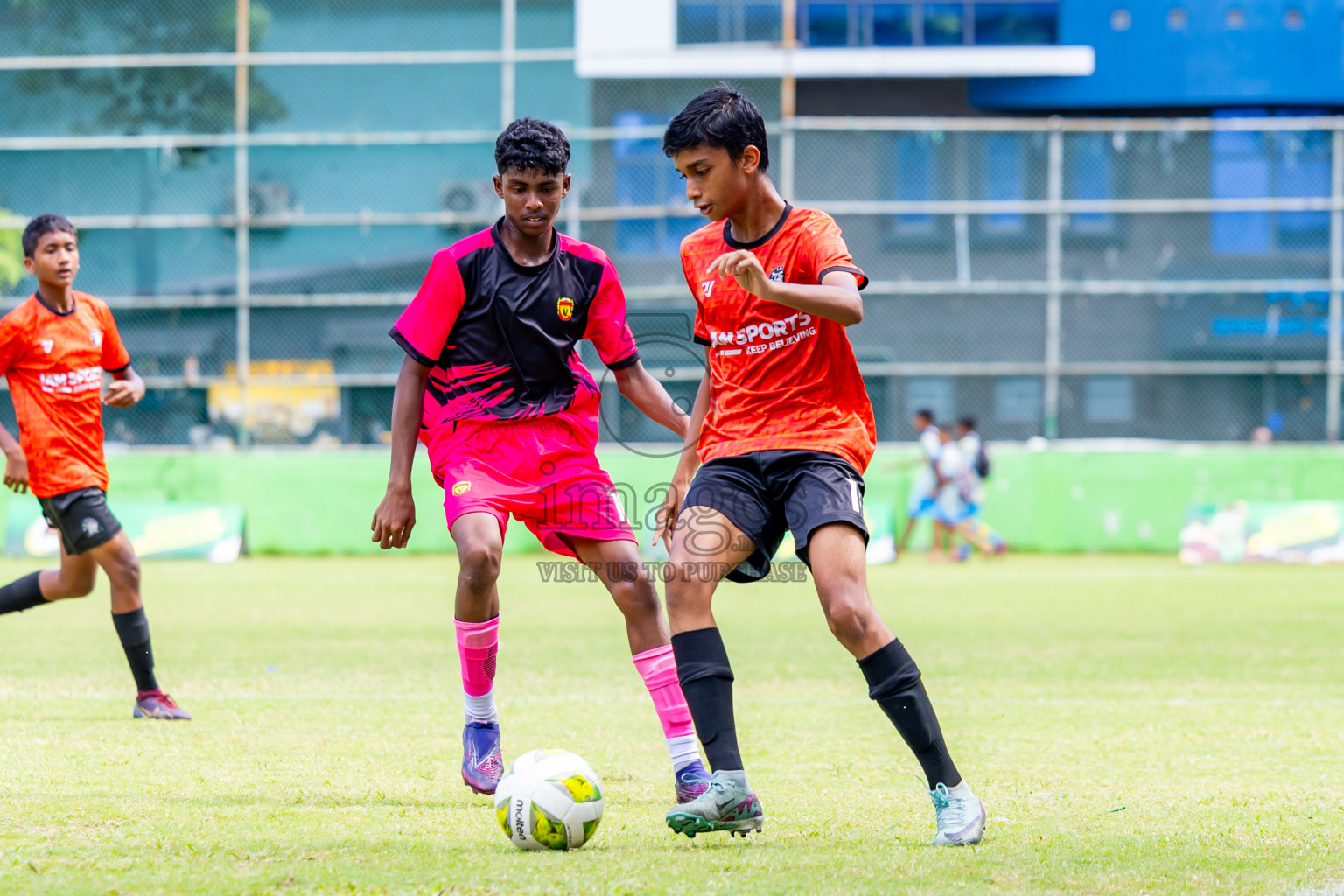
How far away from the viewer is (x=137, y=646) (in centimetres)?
668

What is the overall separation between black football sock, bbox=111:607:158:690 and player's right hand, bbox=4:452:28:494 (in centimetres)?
76

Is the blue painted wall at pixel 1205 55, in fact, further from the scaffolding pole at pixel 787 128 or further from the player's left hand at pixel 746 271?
the player's left hand at pixel 746 271

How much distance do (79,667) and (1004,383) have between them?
1421 cm

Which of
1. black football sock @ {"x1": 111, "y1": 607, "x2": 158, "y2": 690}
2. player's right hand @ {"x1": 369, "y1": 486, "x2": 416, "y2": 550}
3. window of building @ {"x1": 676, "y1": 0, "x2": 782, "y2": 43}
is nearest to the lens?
player's right hand @ {"x1": 369, "y1": 486, "x2": 416, "y2": 550}

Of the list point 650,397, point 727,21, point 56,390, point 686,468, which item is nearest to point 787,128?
point 727,21

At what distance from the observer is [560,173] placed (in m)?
4.92

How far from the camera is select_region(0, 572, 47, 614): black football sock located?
7.12 m

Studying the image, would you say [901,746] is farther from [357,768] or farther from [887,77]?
[887,77]

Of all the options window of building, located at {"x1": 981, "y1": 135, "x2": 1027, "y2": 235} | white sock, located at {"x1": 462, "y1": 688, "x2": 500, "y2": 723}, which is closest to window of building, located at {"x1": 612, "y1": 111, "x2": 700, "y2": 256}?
window of building, located at {"x1": 981, "y1": 135, "x2": 1027, "y2": 235}

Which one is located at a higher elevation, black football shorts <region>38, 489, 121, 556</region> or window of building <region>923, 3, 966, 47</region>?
window of building <region>923, 3, 966, 47</region>

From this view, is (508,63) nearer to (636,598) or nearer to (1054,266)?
(1054,266)

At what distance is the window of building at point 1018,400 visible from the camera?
19.9 meters

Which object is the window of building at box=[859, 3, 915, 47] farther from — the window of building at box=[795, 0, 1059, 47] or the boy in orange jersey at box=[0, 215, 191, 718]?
the boy in orange jersey at box=[0, 215, 191, 718]

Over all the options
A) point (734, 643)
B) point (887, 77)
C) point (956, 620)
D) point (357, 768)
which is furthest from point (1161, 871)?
point (887, 77)
